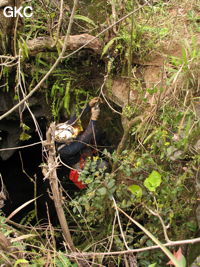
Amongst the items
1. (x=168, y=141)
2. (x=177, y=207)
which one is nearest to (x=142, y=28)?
(x=168, y=141)

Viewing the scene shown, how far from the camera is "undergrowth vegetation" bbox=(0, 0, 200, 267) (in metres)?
2.47

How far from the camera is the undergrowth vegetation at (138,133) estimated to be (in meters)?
2.47

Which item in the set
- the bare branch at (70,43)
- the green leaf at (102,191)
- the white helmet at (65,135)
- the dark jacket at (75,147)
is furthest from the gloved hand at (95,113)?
the green leaf at (102,191)

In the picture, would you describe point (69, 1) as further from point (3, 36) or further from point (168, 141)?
point (168, 141)

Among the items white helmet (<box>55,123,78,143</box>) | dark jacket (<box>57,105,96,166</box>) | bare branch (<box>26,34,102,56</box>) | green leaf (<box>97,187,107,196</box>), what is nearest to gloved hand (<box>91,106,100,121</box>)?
dark jacket (<box>57,105,96,166</box>)

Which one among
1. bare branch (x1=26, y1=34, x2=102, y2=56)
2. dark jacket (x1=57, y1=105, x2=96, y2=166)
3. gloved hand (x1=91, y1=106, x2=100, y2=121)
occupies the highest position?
bare branch (x1=26, y1=34, x2=102, y2=56)

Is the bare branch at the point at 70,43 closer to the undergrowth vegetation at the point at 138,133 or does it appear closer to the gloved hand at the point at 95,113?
the undergrowth vegetation at the point at 138,133

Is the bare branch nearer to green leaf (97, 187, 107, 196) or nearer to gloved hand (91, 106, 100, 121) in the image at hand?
gloved hand (91, 106, 100, 121)

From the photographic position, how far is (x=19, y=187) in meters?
5.91

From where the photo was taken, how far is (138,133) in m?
3.02

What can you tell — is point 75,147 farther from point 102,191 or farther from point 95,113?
point 102,191

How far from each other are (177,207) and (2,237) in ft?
4.55

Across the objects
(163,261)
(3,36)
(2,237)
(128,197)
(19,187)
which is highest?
(3,36)

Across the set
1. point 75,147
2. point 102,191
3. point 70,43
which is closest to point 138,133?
point 102,191
